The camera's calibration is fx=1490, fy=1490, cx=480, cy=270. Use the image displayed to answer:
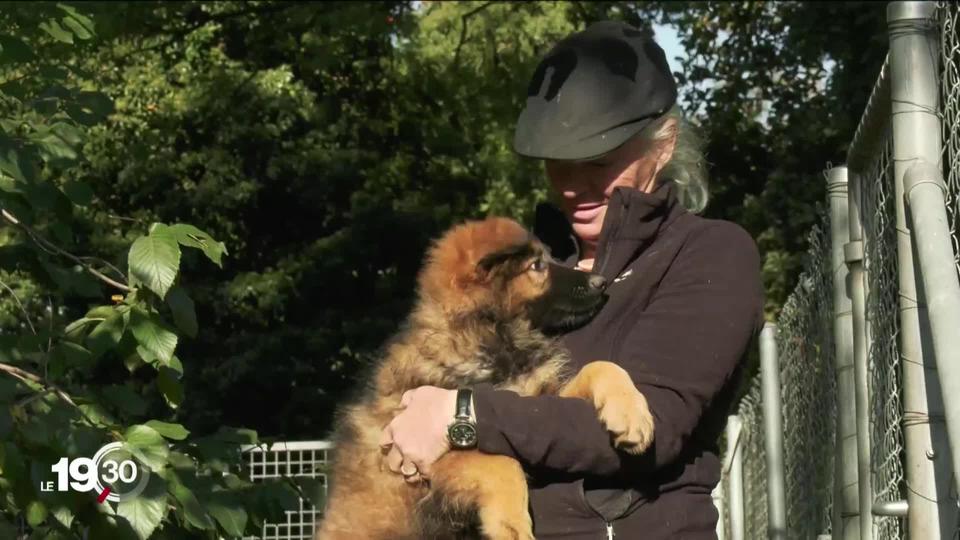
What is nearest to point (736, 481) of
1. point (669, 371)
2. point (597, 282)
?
point (597, 282)

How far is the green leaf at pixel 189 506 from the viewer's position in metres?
4.05

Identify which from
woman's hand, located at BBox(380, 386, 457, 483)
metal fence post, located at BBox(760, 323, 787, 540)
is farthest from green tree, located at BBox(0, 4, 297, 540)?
metal fence post, located at BBox(760, 323, 787, 540)

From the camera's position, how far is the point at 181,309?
4.12 m

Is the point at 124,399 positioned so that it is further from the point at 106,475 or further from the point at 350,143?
the point at 350,143

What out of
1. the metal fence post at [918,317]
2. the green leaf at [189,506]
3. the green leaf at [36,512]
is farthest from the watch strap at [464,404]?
the green leaf at [36,512]

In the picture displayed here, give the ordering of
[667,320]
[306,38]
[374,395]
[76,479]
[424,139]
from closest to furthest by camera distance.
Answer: [667,320], [374,395], [76,479], [306,38], [424,139]

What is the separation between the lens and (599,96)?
3.48 m

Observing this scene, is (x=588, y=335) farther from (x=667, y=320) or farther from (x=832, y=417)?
(x=832, y=417)

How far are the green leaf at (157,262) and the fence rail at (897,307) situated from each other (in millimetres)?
1827

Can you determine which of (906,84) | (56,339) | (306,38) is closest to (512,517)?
(906,84)

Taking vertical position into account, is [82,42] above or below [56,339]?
above

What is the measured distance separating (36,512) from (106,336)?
0.54 metres

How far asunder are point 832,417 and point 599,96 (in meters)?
1.72

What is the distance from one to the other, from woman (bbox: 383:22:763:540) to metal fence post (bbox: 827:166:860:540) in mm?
838
